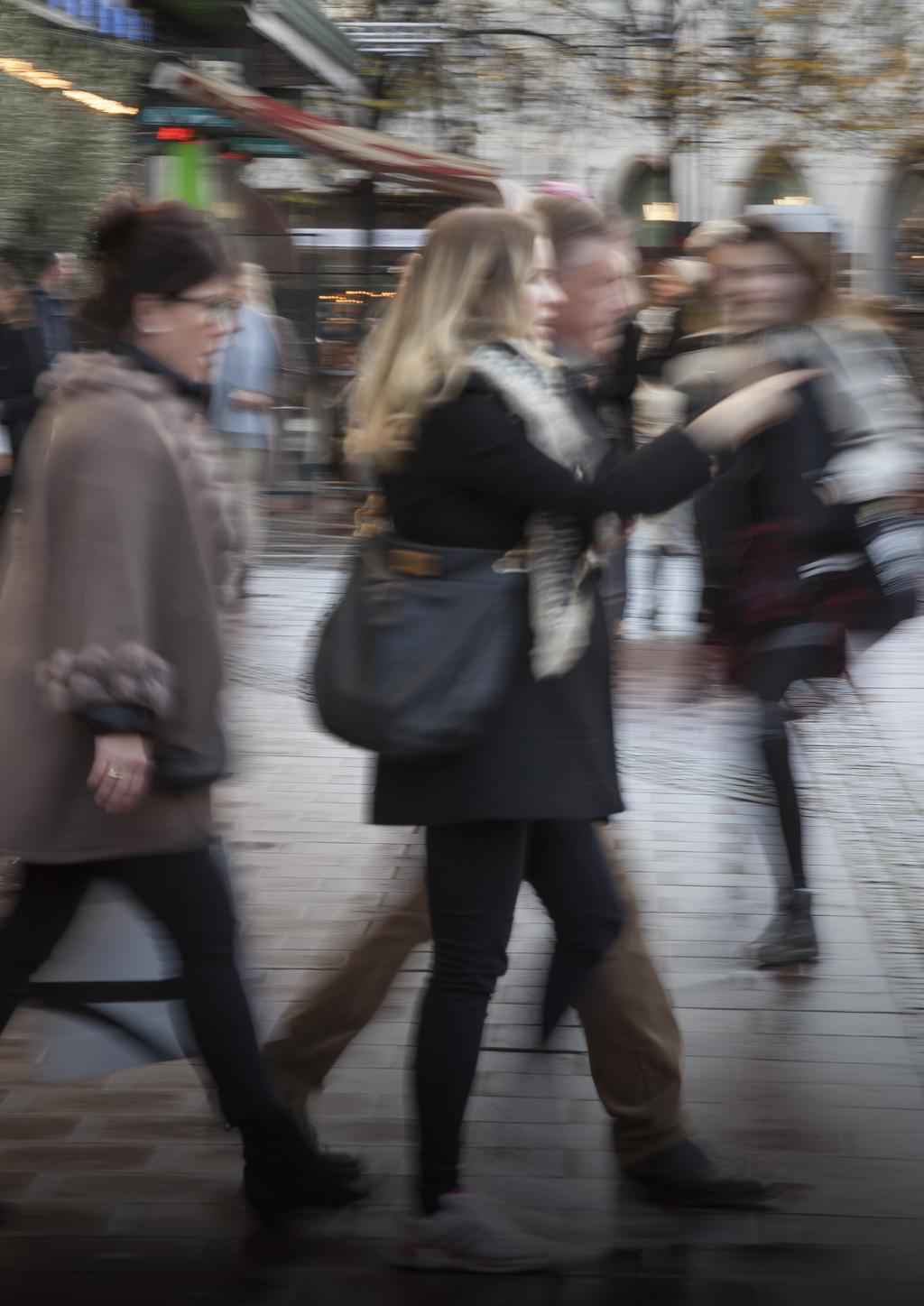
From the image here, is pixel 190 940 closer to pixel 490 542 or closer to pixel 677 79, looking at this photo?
pixel 490 542

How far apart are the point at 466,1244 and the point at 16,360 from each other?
7174 mm

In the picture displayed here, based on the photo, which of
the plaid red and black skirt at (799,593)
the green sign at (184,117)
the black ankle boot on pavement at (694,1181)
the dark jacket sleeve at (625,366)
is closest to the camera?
the black ankle boot on pavement at (694,1181)

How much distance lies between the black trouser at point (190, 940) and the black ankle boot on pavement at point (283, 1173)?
1.6 inches

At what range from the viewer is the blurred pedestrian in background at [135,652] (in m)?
2.83

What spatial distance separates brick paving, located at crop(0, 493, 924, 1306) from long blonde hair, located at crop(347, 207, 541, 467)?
0.61 meters

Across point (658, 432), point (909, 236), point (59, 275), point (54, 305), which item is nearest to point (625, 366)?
point (658, 432)

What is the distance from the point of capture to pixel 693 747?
7.17 m

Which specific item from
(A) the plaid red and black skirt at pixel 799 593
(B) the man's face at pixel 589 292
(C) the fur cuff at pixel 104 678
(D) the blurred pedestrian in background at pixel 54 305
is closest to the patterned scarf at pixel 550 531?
(B) the man's face at pixel 589 292

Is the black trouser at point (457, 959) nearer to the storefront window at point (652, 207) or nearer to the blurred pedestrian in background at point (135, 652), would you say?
the blurred pedestrian in background at point (135, 652)

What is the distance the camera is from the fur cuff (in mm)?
2803

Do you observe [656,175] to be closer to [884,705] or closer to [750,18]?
[750,18]

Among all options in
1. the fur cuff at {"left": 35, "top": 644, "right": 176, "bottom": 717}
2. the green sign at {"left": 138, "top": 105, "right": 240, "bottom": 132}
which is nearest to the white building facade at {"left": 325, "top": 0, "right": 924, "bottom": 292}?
the green sign at {"left": 138, "top": 105, "right": 240, "bottom": 132}

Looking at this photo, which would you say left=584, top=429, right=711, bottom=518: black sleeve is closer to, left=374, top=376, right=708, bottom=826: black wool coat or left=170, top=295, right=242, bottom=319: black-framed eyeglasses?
left=374, top=376, right=708, bottom=826: black wool coat

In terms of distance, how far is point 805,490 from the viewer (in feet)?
14.3
